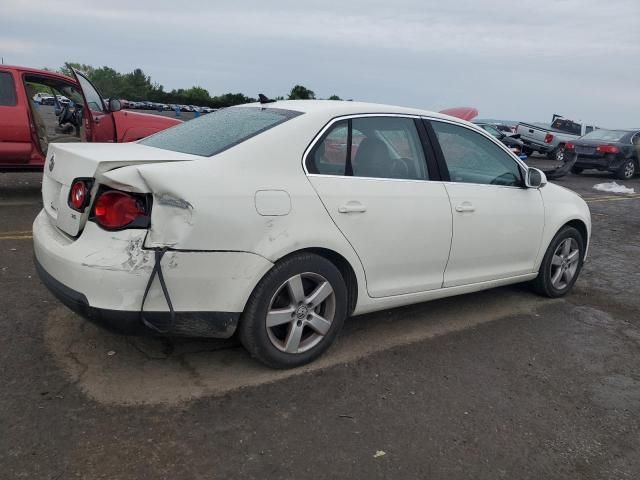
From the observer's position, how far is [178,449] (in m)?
2.63

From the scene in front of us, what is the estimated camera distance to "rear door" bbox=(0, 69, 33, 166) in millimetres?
7621

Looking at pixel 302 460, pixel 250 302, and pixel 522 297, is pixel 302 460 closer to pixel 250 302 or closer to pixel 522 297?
pixel 250 302

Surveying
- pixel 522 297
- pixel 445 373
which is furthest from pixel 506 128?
pixel 445 373

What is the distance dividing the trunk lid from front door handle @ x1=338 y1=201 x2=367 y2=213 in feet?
2.94

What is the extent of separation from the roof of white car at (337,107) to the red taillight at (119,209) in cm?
127

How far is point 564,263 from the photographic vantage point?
5.19 m

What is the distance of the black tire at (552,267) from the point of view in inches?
197

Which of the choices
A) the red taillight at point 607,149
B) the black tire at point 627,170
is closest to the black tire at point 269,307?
the red taillight at point 607,149

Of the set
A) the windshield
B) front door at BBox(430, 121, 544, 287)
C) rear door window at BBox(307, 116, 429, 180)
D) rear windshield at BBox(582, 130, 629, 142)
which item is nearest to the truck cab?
the windshield

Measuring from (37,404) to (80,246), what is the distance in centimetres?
81

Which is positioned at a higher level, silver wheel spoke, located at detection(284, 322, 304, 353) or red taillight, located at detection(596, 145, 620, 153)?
red taillight, located at detection(596, 145, 620, 153)

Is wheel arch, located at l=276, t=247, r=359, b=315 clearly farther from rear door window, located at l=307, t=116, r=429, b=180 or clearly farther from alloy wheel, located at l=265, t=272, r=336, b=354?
rear door window, located at l=307, t=116, r=429, b=180

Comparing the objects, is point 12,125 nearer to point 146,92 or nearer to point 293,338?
point 293,338

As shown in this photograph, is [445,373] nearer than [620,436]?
No
